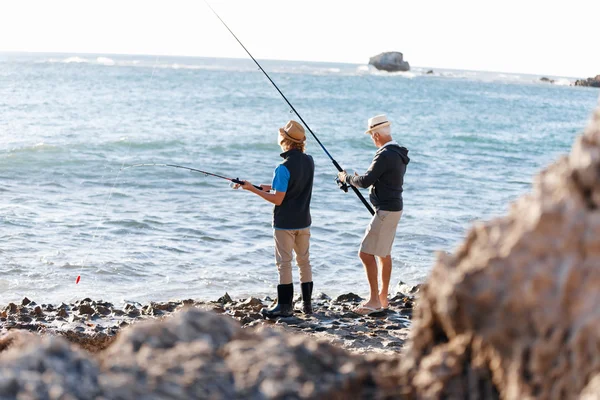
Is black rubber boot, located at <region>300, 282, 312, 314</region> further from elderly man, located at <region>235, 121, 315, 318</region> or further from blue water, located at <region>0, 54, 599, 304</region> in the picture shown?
blue water, located at <region>0, 54, 599, 304</region>

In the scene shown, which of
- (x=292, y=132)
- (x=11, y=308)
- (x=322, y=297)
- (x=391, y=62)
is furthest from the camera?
(x=391, y=62)

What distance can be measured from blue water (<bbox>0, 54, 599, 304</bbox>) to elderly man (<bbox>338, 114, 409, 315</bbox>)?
4.32 ft

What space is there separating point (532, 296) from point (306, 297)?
5.36 meters

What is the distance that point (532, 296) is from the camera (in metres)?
1.87

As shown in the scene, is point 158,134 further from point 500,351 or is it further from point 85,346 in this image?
point 500,351

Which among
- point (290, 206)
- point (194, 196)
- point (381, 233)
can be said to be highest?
point (290, 206)

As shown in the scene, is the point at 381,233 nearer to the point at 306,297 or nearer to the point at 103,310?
the point at 306,297

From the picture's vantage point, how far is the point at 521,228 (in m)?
1.92

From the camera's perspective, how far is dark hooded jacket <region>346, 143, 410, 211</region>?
21.9 ft

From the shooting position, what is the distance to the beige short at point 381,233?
6895 mm

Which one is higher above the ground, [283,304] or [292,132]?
[292,132]

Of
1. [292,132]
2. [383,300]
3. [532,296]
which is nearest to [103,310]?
[292,132]

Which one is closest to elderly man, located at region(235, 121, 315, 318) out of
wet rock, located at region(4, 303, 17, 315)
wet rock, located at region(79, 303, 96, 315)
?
wet rock, located at region(79, 303, 96, 315)

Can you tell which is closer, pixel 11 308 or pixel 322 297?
pixel 11 308
